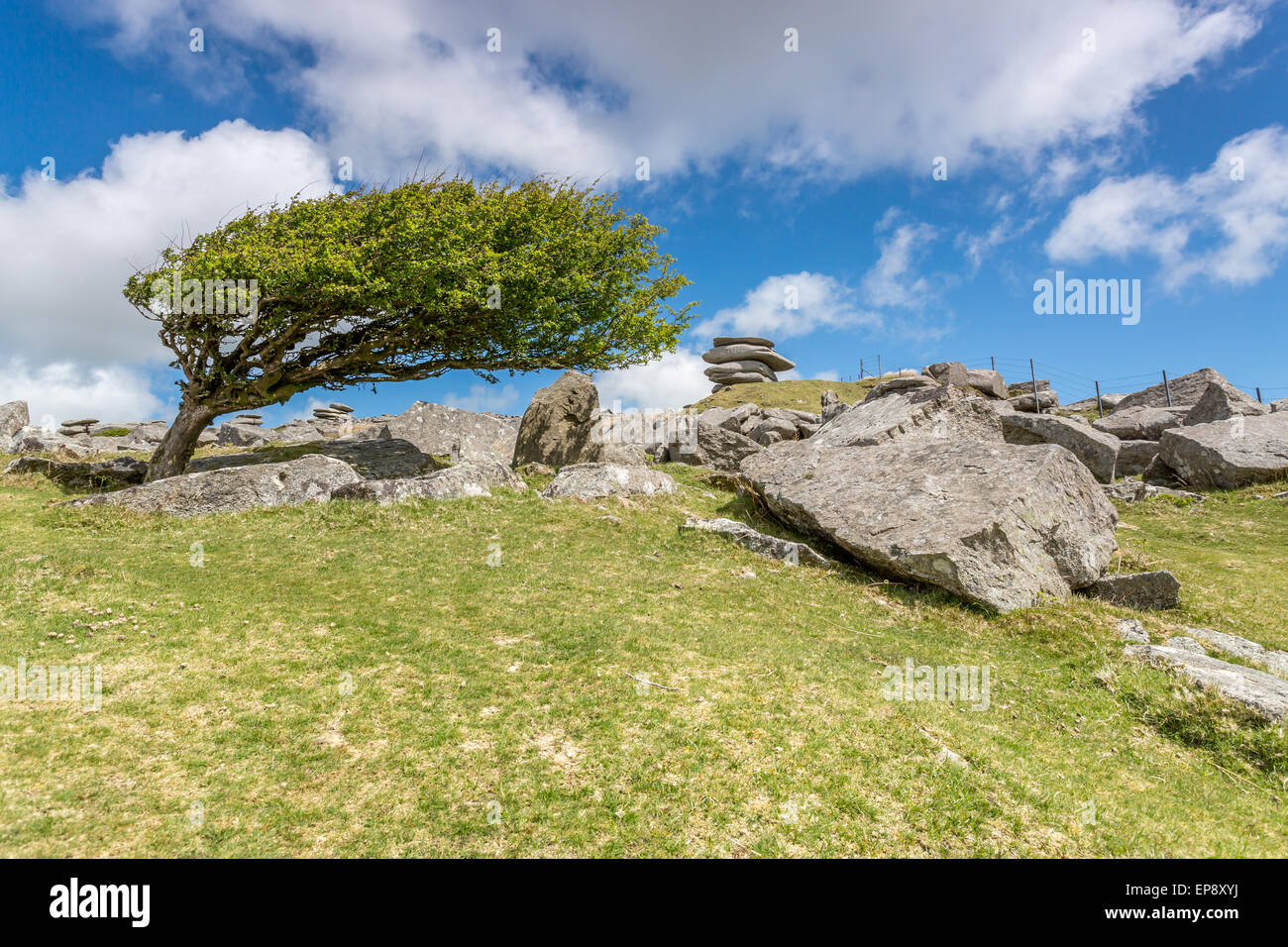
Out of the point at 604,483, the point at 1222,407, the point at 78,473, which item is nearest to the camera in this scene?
the point at 604,483

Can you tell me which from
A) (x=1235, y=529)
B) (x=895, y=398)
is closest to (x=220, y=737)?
(x=895, y=398)

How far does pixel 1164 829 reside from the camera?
6793mm

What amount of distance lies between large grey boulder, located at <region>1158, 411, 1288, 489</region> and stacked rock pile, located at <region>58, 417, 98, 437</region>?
275ft

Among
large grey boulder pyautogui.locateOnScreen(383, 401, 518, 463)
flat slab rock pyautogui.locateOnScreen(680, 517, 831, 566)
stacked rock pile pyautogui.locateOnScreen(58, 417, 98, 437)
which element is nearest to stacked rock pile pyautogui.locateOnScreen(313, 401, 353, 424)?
stacked rock pile pyautogui.locateOnScreen(58, 417, 98, 437)

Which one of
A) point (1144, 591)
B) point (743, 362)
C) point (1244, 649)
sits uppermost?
point (743, 362)

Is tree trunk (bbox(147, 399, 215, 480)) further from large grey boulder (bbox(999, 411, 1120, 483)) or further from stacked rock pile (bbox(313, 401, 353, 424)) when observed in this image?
stacked rock pile (bbox(313, 401, 353, 424))

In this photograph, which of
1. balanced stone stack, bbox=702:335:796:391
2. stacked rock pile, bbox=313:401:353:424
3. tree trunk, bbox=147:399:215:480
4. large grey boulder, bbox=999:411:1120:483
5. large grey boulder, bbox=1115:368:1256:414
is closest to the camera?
large grey boulder, bbox=999:411:1120:483

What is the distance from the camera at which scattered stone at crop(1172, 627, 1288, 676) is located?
462 inches

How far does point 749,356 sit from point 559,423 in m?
75.0

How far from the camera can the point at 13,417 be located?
41.5 m

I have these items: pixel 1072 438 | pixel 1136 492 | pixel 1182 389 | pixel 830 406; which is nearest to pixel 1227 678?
pixel 1072 438

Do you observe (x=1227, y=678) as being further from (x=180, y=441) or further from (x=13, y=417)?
(x=13, y=417)

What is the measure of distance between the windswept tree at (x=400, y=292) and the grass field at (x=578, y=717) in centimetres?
1199
